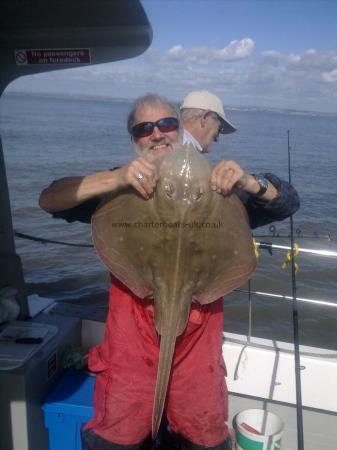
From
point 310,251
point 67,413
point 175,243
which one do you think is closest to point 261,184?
point 175,243

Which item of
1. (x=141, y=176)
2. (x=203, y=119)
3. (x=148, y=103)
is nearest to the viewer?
(x=141, y=176)

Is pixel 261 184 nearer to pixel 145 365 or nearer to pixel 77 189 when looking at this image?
pixel 77 189

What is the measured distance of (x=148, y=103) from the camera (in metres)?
2.79

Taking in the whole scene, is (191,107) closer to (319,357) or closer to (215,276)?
(215,276)

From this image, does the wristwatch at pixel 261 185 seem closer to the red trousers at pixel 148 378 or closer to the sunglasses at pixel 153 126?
the sunglasses at pixel 153 126

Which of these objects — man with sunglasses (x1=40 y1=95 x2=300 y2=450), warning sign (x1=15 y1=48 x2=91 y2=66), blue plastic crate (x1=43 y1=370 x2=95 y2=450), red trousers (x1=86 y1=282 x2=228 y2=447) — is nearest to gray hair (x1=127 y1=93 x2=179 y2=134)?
man with sunglasses (x1=40 y1=95 x2=300 y2=450)

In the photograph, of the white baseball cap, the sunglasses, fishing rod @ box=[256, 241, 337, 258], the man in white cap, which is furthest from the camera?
fishing rod @ box=[256, 241, 337, 258]

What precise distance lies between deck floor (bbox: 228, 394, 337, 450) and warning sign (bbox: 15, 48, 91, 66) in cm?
324

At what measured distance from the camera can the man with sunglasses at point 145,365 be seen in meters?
2.59

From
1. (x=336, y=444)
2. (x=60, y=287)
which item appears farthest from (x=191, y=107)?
(x=60, y=287)

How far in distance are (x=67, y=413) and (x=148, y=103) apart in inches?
98.7

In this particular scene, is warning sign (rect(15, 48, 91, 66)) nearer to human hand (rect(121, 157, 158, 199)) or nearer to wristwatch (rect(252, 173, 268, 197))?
human hand (rect(121, 157, 158, 199))

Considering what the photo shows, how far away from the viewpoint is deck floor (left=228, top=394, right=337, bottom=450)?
3.79 meters

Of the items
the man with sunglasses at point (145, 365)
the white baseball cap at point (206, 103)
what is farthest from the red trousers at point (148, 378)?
the white baseball cap at point (206, 103)
